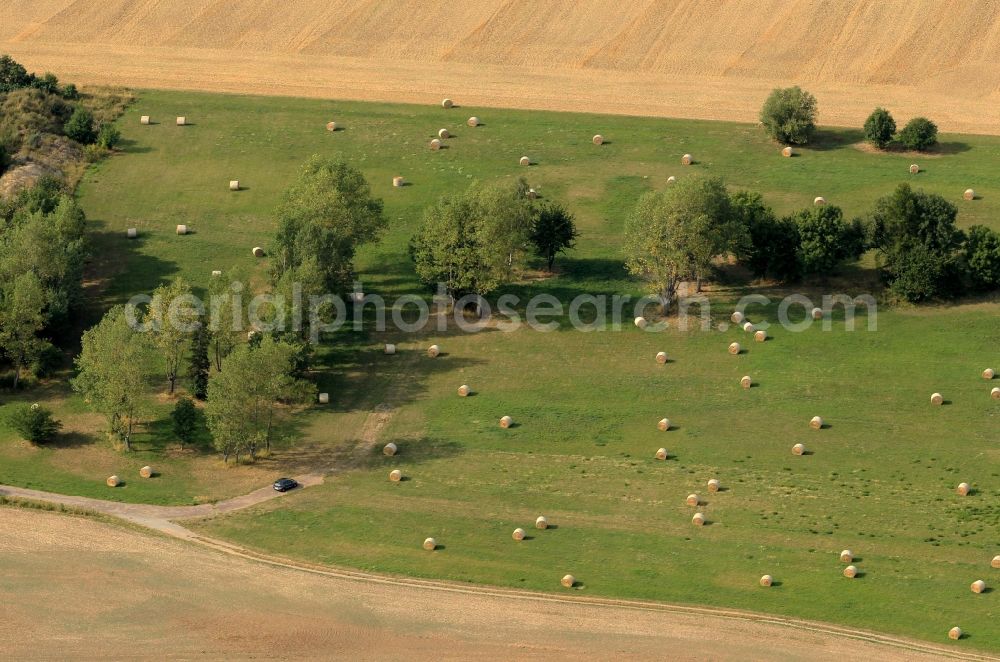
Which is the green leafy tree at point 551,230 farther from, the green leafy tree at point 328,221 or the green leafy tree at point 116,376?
the green leafy tree at point 116,376

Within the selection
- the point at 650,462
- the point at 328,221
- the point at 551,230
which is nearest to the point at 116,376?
the point at 328,221

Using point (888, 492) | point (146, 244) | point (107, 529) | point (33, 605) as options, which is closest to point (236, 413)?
point (107, 529)

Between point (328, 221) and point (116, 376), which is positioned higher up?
point (328, 221)

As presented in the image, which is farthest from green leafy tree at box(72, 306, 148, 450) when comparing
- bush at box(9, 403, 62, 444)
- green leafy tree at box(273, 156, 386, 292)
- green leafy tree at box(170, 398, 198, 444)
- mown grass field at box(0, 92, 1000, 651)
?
green leafy tree at box(273, 156, 386, 292)

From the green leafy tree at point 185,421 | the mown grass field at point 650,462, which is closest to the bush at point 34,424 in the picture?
the mown grass field at point 650,462

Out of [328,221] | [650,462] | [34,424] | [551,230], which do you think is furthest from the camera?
[551,230]

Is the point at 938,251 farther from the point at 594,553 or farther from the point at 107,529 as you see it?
the point at 107,529

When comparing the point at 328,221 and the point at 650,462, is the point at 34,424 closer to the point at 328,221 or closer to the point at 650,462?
the point at 328,221
